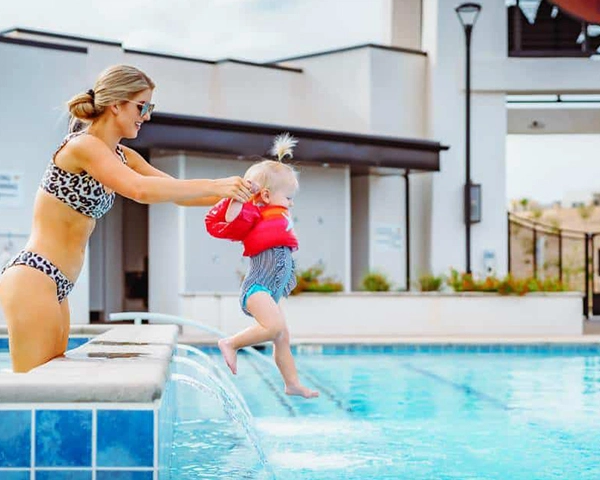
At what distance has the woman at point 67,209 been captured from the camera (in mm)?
4008

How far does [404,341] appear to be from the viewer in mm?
14219

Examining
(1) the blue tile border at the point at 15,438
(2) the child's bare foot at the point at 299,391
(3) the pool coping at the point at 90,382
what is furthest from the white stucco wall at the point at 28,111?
(1) the blue tile border at the point at 15,438

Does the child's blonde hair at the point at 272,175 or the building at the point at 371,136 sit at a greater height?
the building at the point at 371,136

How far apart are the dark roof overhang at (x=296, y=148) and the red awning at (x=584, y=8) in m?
3.52

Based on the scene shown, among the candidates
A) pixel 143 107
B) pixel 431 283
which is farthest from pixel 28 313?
pixel 431 283

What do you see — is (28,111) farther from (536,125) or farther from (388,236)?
(536,125)

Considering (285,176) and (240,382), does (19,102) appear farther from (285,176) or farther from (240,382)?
(285,176)

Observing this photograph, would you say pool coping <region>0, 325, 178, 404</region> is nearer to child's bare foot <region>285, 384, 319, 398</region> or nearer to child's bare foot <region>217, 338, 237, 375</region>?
child's bare foot <region>217, 338, 237, 375</region>

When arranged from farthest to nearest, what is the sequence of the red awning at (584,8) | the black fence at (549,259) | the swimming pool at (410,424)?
the black fence at (549,259), the red awning at (584,8), the swimming pool at (410,424)

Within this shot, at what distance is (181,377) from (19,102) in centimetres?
1174

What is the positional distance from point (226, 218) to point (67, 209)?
696mm

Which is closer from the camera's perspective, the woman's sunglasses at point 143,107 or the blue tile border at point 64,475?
the blue tile border at point 64,475

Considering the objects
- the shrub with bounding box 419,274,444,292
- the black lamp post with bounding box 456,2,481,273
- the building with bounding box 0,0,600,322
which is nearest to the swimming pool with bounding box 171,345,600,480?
the shrub with bounding box 419,274,444,292

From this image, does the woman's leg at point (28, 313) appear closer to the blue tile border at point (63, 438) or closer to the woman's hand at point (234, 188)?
the woman's hand at point (234, 188)
